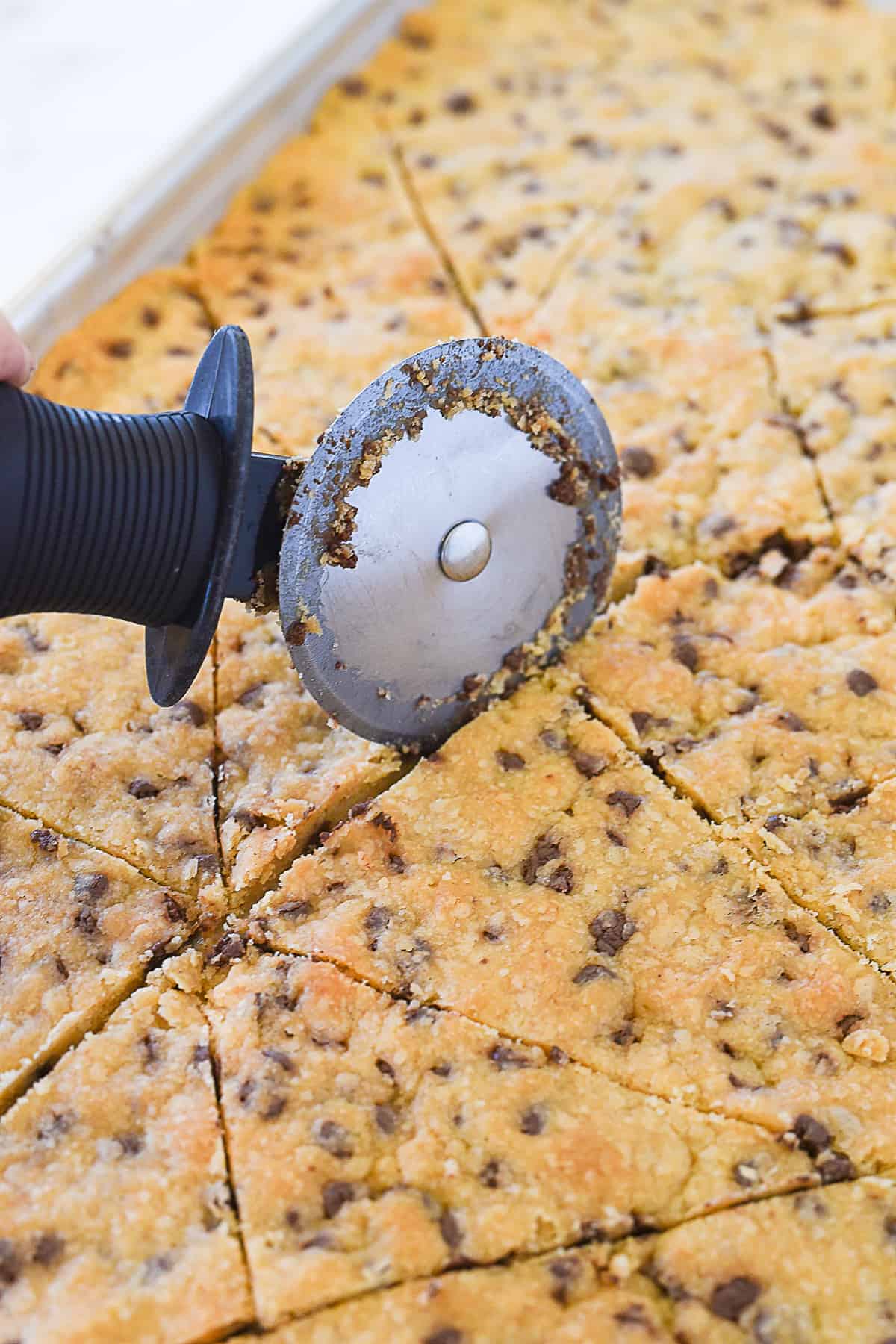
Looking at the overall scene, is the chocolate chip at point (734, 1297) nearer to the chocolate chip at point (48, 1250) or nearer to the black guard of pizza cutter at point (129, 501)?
the chocolate chip at point (48, 1250)

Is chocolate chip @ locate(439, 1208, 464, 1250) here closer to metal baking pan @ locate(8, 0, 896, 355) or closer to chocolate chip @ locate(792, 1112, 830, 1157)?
chocolate chip @ locate(792, 1112, 830, 1157)

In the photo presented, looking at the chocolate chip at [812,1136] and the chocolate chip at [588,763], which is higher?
the chocolate chip at [588,763]

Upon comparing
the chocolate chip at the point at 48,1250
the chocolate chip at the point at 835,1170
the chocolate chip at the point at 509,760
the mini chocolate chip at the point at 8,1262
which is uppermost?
the mini chocolate chip at the point at 8,1262

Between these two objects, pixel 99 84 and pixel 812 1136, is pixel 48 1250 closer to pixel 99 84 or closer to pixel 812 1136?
pixel 812 1136

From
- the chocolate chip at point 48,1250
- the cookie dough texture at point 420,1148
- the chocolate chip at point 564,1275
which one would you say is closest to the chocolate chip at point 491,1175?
the cookie dough texture at point 420,1148

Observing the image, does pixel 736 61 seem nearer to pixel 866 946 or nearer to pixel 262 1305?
pixel 866 946

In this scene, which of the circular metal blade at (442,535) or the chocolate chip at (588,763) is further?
the chocolate chip at (588,763)

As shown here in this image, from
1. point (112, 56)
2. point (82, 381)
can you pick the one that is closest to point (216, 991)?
point (82, 381)

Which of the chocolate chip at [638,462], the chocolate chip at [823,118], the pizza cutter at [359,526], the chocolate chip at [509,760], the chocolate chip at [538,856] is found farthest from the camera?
the chocolate chip at [823,118]

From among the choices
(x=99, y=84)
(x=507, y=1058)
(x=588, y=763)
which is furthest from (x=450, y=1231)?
(x=99, y=84)
